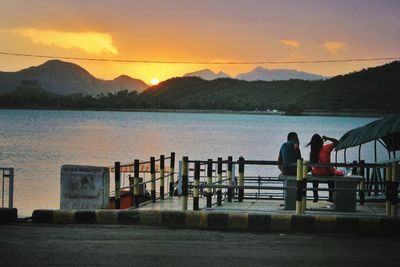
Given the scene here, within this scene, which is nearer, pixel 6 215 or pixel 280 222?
pixel 280 222

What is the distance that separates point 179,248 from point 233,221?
2788mm

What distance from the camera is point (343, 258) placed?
840 centimetres

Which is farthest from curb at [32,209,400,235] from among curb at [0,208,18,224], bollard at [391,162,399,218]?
bollard at [391,162,399,218]

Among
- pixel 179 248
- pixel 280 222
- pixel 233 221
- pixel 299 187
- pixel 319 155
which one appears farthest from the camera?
pixel 319 155

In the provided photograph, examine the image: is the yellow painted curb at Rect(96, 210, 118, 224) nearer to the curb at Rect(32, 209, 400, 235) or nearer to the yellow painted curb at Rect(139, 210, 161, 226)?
the curb at Rect(32, 209, 400, 235)

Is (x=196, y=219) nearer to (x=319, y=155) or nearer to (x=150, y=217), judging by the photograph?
(x=150, y=217)

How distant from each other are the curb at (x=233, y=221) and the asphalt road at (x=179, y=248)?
70 cm

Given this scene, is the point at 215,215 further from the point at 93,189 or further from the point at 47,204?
the point at 47,204

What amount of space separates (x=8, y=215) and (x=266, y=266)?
567cm

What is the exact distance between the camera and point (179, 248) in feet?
29.3

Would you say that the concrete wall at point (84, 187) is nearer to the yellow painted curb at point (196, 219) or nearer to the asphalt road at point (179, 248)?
the yellow painted curb at point (196, 219)

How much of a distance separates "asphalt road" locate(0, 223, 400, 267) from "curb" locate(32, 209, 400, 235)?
70cm

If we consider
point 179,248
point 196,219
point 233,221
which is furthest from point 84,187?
A: point 179,248

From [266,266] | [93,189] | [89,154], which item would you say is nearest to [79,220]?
[93,189]
